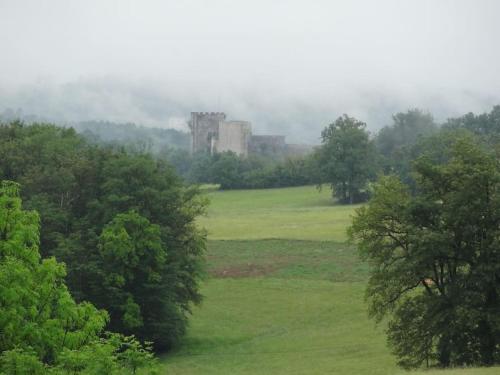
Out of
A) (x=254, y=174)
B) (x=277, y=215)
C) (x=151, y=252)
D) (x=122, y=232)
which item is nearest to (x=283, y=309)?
(x=151, y=252)

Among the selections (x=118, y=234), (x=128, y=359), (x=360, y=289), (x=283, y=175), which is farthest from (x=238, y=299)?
(x=283, y=175)

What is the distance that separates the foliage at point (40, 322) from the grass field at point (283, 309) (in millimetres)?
10157

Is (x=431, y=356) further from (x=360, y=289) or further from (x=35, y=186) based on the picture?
(x=35, y=186)

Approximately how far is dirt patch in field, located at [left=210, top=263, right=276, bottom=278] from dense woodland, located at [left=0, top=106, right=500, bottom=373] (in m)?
10.0

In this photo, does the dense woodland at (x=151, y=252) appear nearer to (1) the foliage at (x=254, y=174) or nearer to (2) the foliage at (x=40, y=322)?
(2) the foliage at (x=40, y=322)

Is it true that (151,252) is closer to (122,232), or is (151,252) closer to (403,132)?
(122,232)

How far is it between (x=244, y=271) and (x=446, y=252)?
112 ft

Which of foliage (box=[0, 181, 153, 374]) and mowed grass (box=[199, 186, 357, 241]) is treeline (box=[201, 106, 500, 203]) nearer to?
mowed grass (box=[199, 186, 357, 241])

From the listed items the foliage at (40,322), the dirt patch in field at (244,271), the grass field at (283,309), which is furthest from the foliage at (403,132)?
the foliage at (40,322)

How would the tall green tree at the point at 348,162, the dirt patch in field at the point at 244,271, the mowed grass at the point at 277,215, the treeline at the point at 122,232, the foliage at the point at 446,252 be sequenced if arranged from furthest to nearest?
1. the tall green tree at the point at 348,162
2. the mowed grass at the point at 277,215
3. the dirt patch in field at the point at 244,271
4. the treeline at the point at 122,232
5. the foliage at the point at 446,252

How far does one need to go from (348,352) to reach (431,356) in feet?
31.5

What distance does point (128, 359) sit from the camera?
2333 cm

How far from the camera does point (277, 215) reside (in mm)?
96062

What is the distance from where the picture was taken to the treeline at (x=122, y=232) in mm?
45469
